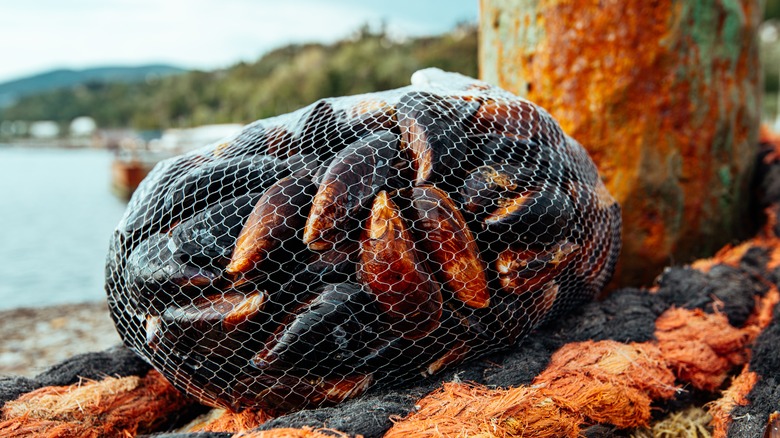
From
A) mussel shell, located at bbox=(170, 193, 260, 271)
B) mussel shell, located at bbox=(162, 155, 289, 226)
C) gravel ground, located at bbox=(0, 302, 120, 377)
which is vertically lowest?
gravel ground, located at bbox=(0, 302, 120, 377)

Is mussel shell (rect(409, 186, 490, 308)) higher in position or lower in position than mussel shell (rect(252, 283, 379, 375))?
higher

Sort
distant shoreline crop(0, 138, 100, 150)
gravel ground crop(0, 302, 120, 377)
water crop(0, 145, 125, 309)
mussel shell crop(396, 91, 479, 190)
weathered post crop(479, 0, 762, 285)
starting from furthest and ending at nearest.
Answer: distant shoreline crop(0, 138, 100, 150), water crop(0, 145, 125, 309), gravel ground crop(0, 302, 120, 377), weathered post crop(479, 0, 762, 285), mussel shell crop(396, 91, 479, 190)

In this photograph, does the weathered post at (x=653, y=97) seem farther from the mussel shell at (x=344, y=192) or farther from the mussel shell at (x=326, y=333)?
the mussel shell at (x=326, y=333)

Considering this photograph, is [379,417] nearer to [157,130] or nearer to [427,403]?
[427,403]

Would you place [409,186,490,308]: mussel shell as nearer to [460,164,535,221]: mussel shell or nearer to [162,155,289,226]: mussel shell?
[460,164,535,221]: mussel shell

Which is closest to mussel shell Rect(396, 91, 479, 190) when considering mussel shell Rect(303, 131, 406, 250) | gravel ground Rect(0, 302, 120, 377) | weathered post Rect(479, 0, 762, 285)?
mussel shell Rect(303, 131, 406, 250)

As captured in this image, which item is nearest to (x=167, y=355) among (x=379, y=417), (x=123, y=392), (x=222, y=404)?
(x=222, y=404)
